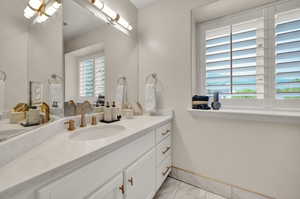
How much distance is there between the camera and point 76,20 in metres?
1.17

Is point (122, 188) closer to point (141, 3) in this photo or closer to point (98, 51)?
point (98, 51)

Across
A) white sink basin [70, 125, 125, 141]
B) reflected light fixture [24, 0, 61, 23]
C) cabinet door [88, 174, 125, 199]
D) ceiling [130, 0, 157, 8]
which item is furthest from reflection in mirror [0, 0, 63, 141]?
ceiling [130, 0, 157, 8]

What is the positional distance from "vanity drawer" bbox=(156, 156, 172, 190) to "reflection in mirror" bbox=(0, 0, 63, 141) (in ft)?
3.31

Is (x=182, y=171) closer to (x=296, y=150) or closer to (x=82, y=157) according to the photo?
(x=296, y=150)

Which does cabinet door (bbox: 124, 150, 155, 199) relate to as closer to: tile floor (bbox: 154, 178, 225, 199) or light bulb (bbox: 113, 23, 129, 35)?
tile floor (bbox: 154, 178, 225, 199)

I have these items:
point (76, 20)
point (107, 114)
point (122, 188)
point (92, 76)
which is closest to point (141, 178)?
point (122, 188)

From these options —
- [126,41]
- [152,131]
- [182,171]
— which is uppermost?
[126,41]

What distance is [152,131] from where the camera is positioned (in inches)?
46.4

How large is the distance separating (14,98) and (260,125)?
176 cm

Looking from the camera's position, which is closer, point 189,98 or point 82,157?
point 82,157

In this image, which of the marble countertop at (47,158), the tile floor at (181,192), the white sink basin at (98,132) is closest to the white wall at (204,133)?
the tile floor at (181,192)

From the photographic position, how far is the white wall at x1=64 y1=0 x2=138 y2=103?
1298mm

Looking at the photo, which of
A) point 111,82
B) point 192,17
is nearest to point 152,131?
point 111,82

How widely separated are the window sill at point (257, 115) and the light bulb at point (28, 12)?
143cm
